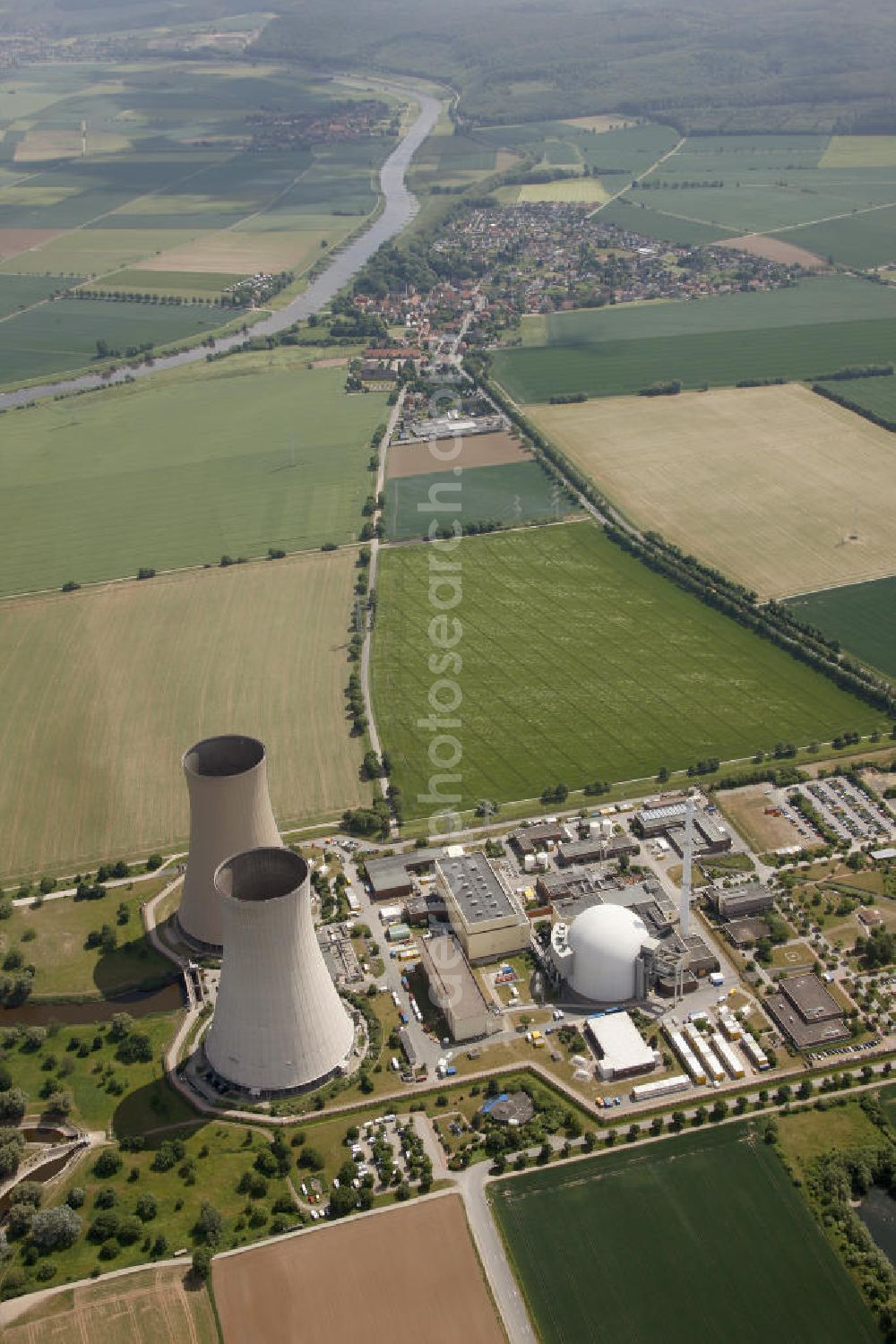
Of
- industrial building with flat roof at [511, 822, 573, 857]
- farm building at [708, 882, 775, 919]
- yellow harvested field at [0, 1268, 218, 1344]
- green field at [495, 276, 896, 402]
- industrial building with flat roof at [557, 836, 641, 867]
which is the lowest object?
yellow harvested field at [0, 1268, 218, 1344]

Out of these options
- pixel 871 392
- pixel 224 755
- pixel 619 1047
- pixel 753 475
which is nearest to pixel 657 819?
pixel 619 1047

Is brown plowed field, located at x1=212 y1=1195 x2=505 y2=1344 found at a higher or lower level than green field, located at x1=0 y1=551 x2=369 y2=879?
lower

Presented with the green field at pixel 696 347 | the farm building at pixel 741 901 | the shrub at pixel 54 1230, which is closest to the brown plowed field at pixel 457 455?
the green field at pixel 696 347

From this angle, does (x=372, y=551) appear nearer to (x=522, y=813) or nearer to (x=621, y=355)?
(x=522, y=813)

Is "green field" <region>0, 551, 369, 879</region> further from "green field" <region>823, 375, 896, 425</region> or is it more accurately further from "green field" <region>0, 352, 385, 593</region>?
"green field" <region>823, 375, 896, 425</region>

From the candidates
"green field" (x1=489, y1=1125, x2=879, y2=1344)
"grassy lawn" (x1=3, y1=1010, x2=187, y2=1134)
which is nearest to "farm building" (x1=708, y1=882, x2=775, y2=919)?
"green field" (x1=489, y1=1125, x2=879, y2=1344)

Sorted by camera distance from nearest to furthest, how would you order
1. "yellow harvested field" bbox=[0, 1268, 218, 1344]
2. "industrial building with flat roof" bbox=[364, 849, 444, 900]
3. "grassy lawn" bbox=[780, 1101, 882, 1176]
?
"yellow harvested field" bbox=[0, 1268, 218, 1344]
"grassy lawn" bbox=[780, 1101, 882, 1176]
"industrial building with flat roof" bbox=[364, 849, 444, 900]

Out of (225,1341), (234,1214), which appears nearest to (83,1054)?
(234,1214)

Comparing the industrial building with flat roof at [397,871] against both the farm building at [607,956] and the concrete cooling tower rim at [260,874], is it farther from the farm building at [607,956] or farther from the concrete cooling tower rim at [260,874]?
the concrete cooling tower rim at [260,874]
